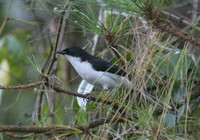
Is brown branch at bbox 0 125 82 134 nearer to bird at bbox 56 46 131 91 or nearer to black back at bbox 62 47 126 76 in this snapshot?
bird at bbox 56 46 131 91

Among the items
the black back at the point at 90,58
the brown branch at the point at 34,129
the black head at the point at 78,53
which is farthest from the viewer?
the black head at the point at 78,53

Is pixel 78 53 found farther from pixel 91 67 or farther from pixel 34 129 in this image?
pixel 34 129

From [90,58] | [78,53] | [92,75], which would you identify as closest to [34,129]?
[92,75]

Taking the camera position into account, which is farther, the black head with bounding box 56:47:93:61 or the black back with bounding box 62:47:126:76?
the black head with bounding box 56:47:93:61

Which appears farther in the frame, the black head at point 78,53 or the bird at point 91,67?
the black head at point 78,53

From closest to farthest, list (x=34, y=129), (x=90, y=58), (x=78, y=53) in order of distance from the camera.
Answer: (x=34, y=129), (x=90, y=58), (x=78, y=53)

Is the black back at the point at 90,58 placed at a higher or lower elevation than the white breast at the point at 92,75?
higher

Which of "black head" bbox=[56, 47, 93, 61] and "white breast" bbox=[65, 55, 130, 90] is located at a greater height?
"black head" bbox=[56, 47, 93, 61]

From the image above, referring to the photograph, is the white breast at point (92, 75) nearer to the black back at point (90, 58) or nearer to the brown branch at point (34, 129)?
the black back at point (90, 58)

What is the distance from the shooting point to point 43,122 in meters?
2.42

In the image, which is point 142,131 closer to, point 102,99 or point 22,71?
point 102,99

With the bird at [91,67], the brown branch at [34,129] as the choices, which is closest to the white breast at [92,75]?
the bird at [91,67]

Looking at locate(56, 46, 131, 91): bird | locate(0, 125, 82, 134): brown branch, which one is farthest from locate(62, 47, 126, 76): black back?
locate(0, 125, 82, 134): brown branch

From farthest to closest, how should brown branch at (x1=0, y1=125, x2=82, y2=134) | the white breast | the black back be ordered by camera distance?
the black back
the white breast
brown branch at (x1=0, y1=125, x2=82, y2=134)
